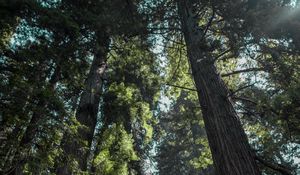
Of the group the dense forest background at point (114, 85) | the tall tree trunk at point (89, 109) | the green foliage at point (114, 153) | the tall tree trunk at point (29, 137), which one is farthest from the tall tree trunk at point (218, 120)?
the green foliage at point (114, 153)

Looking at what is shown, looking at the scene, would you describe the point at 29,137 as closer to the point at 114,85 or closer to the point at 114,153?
the point at 114,153

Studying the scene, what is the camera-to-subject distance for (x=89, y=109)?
9.20 m

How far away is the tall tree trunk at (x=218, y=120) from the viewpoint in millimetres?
5375

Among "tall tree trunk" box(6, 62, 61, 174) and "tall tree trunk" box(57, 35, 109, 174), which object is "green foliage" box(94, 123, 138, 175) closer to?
"tall tree trunk" box(57, 35, 109, 174)

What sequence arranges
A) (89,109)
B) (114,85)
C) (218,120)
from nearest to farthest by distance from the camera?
(218,120)
(89,109)
(114,85)

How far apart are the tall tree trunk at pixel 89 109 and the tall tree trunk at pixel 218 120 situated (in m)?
2.40

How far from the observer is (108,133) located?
35.2 feet

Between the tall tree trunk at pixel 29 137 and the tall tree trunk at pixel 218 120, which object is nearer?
the tall tree trunk at pixel 218 120

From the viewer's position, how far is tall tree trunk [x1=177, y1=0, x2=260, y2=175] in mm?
5375

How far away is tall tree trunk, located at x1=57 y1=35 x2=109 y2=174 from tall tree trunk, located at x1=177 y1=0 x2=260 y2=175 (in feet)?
7.87

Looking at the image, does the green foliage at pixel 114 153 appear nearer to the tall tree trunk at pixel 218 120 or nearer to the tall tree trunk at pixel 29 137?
the tall tree trunk at pixel 29 137

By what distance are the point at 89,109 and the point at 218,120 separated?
4.30 m

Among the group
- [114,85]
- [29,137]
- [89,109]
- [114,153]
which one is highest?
[114,85]

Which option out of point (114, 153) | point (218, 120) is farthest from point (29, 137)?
point (114, 153)
